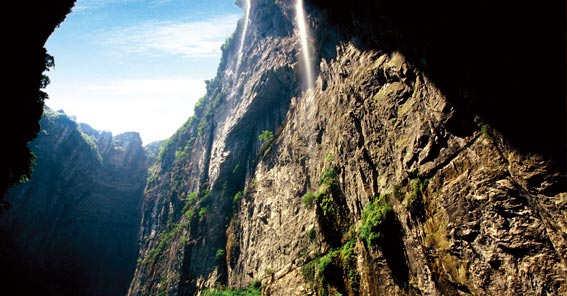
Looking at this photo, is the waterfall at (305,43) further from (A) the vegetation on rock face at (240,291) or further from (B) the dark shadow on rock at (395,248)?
(A) the vegetation on rock face at (240,291)

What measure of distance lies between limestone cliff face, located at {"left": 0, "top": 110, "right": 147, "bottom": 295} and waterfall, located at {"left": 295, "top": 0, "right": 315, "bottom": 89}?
41.3 metres

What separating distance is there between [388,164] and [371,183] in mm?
1447

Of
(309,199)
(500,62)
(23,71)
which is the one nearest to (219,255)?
(309,199)

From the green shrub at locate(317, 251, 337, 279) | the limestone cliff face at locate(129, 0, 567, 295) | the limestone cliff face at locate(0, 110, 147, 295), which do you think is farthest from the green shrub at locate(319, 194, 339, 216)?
the limestone cliff face at locate(0, 110, 147, 295)

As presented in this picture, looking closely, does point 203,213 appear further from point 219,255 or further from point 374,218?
point 374,218

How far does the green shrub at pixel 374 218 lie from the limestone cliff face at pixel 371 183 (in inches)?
2.7

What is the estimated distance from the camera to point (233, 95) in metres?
41.6

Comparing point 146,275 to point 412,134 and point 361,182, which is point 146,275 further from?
point 412,134

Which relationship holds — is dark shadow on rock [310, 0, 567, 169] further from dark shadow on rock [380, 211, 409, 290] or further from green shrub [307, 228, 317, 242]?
green shrub [307, 228, 317, 242]

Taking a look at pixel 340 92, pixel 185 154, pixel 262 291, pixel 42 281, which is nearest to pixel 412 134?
pixel 340 92

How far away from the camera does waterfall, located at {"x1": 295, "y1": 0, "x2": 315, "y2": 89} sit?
26919mm

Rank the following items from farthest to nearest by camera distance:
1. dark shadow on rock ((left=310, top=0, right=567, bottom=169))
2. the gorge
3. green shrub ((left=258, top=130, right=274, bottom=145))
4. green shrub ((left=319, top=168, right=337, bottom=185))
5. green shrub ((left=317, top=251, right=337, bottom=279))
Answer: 1. green shrub ((left=258, top=130, right=274, bottom=145))
2. green shrub ((left=319, top=168, right=337, bottom=185))
3. green shrub ((left=317, top=251, right=337, bottom=279))
4. the gorge
5. dark shadow on rock ((left=310, top=0, right=567, bottom=169))

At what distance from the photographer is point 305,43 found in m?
28.9

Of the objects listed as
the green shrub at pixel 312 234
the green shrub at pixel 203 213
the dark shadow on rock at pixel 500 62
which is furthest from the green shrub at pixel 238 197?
the dark shadow on rock at pixel 500 62
